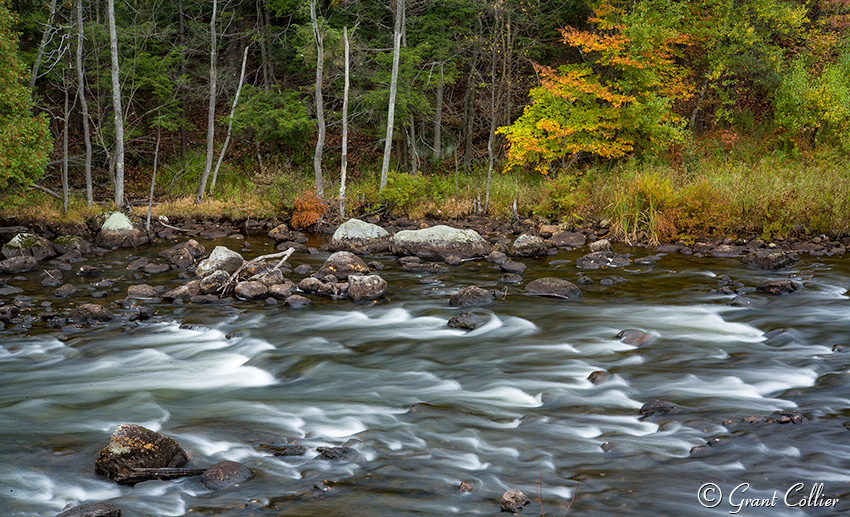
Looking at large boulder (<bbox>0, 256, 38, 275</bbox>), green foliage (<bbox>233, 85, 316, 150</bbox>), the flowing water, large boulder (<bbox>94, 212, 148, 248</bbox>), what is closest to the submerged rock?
the flowing water

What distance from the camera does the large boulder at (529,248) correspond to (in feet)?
49.0

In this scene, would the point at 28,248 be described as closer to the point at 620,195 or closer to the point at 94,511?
the point at 94,511

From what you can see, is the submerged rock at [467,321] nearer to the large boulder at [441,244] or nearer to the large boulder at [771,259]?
the large boulder at [441,244]

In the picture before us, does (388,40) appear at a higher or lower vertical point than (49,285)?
higher

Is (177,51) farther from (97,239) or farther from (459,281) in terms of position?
(459,281)

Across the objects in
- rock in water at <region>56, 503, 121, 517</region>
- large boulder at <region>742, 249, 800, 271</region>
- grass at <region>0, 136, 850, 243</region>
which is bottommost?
rock in water at <region>56, 503, 121, 517</region>

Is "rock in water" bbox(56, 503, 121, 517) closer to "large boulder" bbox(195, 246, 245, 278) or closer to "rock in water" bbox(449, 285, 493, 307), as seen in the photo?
"rock in water" bbox(449, 285, 493, 307)

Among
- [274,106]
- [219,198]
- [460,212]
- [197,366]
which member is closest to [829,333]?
[197,366]

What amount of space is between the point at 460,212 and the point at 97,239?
34.1 feet

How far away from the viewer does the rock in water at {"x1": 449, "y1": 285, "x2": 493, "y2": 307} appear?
10.7 meters

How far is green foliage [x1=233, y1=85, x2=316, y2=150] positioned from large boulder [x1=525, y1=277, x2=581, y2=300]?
14.2 meters

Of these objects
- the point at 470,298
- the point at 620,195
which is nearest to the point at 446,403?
the point at 470,298

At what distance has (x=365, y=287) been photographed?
11.3 m

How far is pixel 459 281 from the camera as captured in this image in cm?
1254
